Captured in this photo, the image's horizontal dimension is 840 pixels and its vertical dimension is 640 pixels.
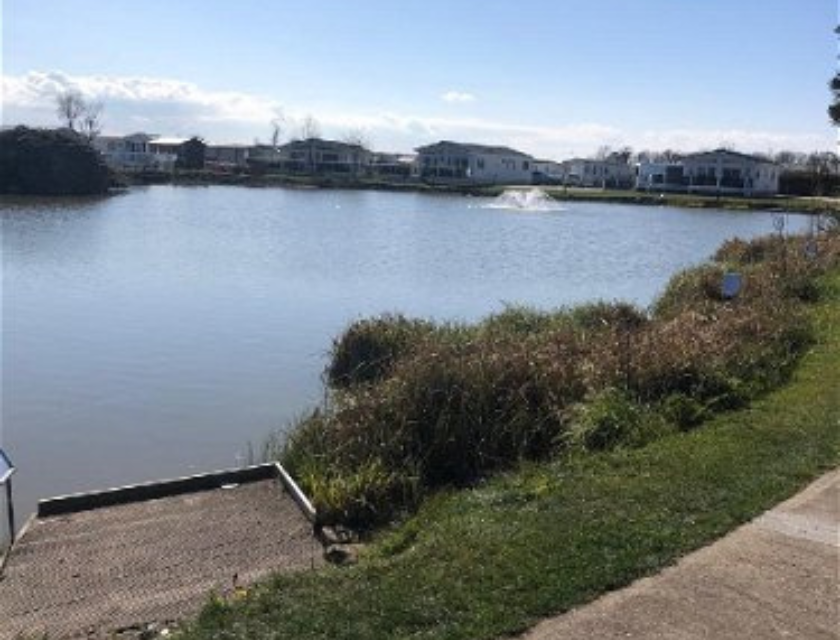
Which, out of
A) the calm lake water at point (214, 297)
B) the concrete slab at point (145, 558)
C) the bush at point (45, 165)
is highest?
the bush at point (45, 165)

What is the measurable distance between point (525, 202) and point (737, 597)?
93.8m

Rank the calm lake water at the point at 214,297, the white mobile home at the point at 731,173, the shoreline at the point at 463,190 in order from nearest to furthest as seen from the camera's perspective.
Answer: the calm lake water at the point at 214,297, the shoreline at the point at 463,190, the white mobile home at the point at 731,173

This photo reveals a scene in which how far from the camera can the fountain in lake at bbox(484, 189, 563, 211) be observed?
94250mm

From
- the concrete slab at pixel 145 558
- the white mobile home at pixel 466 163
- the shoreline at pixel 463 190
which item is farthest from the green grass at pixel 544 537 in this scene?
the white mobile home at pixel 466 163

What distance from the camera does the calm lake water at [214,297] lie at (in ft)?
47.2

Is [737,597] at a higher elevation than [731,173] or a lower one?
lower

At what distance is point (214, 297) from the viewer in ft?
97.4

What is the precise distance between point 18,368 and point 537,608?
50.7ft

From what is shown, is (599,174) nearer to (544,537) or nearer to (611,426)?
(611,426)

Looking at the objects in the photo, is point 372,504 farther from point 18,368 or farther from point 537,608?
point 18,368

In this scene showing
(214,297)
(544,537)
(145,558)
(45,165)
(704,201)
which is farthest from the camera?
(704,201)

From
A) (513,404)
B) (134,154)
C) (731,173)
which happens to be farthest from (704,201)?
→ (513,404)

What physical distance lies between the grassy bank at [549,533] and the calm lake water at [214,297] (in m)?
5.85

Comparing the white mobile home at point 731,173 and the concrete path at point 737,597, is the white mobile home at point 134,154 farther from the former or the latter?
the concrete path at point 737,597
